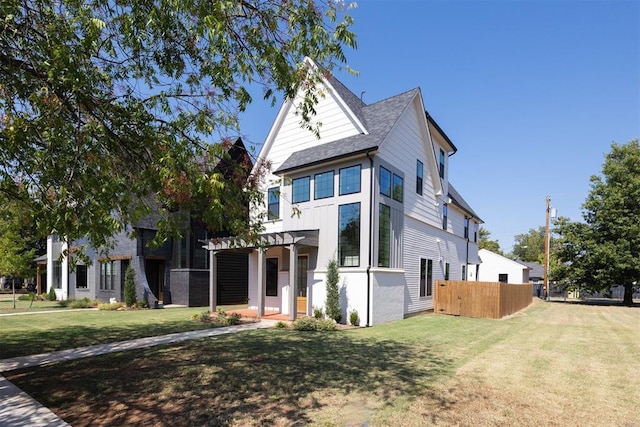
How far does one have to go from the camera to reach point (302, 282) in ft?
53.1

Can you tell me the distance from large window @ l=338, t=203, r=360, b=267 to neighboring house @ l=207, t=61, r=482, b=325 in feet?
0.12

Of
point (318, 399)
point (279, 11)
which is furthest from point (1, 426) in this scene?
point (279, 11)

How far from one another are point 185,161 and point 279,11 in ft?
9.67

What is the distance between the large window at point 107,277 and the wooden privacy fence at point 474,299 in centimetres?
1953

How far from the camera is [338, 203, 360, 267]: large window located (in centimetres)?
1425

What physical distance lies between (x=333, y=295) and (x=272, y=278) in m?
4.53

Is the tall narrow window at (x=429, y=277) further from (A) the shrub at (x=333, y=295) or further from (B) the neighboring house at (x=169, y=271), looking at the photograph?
(B) the neighboring house at (x=169, y=271)

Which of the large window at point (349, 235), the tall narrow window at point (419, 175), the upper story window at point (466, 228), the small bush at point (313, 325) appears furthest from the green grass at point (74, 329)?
the upper story window at point (466, 228)

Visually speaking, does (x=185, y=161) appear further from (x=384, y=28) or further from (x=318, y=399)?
(x=384, y=28)

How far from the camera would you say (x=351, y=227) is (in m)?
14.4

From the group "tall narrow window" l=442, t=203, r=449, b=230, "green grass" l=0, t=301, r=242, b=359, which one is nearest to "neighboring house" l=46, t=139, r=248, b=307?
"green grass" l=0, t=301, r=242, b=359

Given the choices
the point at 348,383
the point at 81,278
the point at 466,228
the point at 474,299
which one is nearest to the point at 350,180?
the point at 474,299

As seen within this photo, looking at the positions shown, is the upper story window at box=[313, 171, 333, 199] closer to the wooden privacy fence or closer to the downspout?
the downspout

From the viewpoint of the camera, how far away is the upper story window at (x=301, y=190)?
631 inches
